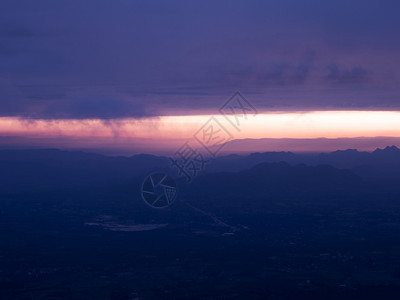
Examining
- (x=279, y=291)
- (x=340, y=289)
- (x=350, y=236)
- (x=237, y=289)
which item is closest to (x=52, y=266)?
(x=237, y=289)

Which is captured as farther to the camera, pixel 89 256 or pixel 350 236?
pixel 350 236

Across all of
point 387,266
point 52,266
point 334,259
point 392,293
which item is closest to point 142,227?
point 52,266

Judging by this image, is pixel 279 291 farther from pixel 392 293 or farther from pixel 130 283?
A: pixel 130 283

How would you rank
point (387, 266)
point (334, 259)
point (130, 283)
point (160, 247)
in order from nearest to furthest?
point (130, 283), point (387, 266), point (334, 259), point (160, 247)

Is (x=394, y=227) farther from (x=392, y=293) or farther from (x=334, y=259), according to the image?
(x=392, y=293)

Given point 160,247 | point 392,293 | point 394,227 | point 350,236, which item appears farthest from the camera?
point 394,227

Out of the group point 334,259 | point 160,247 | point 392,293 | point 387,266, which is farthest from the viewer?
point 160,247

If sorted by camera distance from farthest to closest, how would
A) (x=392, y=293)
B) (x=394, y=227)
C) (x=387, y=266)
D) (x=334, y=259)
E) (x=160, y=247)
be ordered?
(x=394, y=227) → (x=160, y=247) → (x=334, y=259) → (x=387, y=266) → (x=392, y=293)

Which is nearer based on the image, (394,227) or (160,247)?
(160,247)

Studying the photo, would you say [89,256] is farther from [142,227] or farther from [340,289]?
[340,289]
